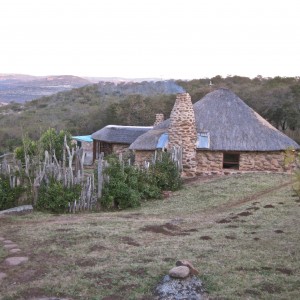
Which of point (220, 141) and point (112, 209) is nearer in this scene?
point (112, 209)

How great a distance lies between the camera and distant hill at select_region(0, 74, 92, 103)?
4688 cm

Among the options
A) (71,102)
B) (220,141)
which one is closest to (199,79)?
(71,102)

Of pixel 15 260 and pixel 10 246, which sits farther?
pixel 10 246

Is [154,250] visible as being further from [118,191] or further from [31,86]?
[31,86]

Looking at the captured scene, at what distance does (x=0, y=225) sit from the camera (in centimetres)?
975

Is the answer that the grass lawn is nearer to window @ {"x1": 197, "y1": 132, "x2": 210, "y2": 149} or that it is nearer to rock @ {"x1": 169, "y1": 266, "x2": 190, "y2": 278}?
rock @ {"x1": 169, "y1": 266, "x2": 190, "y2": 278}

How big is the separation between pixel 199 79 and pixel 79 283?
4728 centimetres

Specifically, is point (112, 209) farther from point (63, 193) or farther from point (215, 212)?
point (215, 212)

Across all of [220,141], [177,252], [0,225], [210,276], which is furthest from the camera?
[220,141]

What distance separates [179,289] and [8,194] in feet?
23.8

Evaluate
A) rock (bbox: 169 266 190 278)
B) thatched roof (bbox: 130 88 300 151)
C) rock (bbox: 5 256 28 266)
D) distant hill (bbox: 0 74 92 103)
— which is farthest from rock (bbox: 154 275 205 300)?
distant hill (bbox: 0 74 92 103)

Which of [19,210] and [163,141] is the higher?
[163,141]

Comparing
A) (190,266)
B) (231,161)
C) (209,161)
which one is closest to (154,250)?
(190,266)

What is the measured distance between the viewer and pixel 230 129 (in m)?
18.3
